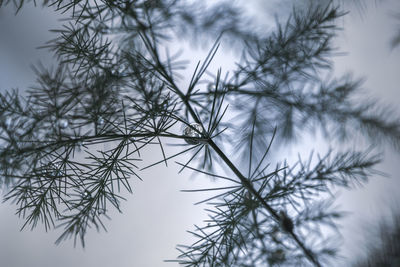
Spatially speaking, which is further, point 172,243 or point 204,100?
point 172,243

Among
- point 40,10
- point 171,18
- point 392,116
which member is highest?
point 40,10

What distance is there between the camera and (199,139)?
22 centimetres

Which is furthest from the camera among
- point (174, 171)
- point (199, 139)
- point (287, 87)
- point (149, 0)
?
point (174, 171)

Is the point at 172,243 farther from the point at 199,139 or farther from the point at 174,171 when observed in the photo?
the point at 199,139

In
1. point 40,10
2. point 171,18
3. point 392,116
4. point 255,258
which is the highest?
point 40,10

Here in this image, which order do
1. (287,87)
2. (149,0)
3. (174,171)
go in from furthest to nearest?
(174,171), (287,87), (149,0)

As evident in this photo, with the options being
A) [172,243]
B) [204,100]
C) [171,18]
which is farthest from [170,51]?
[172,243]

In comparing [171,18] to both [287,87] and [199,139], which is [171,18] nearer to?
[287,87]

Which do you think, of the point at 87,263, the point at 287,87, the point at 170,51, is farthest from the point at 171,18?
the point at 87,263

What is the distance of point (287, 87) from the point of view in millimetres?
462

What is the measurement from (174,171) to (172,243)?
0.42ft

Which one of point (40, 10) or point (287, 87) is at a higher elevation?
point (40, 10)

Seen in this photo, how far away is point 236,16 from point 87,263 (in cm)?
50

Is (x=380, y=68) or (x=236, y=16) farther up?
(x=236, y=16)
